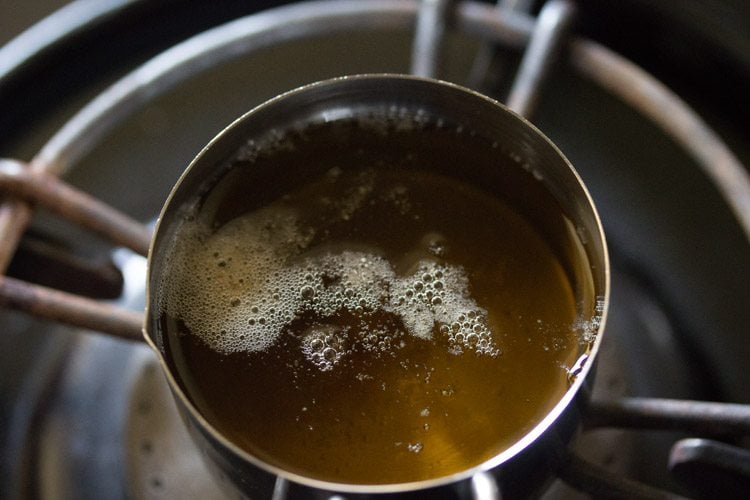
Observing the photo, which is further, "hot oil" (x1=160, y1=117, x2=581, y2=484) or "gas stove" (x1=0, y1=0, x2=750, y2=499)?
"gas stove" (x1=0, y1=0, x2=750, y2=499)

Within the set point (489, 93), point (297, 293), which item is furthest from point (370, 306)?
point (489, 93)

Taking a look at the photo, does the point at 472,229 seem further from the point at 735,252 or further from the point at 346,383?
the point at 735,252

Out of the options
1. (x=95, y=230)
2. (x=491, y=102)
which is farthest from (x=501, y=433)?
(x=95, y=230)

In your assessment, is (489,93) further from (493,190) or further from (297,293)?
(297,293)

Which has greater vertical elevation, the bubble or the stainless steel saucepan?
the stainless steel saucepan

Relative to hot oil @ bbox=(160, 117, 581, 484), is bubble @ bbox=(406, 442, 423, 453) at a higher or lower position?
lower
